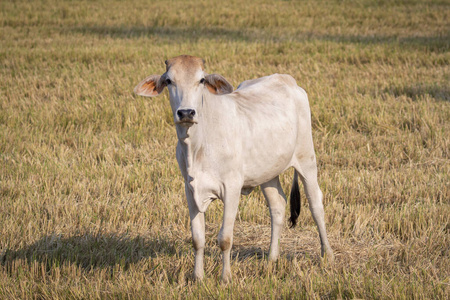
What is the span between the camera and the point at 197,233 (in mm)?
3725

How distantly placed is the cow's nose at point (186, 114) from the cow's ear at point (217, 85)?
412mm

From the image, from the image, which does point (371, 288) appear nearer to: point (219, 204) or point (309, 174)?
point (309, 174)

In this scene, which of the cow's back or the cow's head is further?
the cow's back

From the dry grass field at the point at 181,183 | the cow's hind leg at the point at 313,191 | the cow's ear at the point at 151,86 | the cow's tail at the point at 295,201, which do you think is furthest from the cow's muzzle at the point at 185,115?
the cow's tail at the point at 295,201

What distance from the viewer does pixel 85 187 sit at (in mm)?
5449

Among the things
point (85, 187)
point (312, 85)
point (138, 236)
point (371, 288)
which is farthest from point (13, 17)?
point (371, 288)

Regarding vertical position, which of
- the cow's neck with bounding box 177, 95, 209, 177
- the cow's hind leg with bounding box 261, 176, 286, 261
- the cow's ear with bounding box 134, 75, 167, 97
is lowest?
the cow's hind leg with bounding box 261, 176, 286, 261

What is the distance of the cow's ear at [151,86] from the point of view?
3.46 meters

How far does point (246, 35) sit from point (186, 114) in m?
12.4

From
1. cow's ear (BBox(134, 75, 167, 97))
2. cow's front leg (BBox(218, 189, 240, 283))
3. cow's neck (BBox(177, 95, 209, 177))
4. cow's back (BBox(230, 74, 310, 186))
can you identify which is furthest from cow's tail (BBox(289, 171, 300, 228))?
cow's ear (BBox(134, 75, 167, 97))

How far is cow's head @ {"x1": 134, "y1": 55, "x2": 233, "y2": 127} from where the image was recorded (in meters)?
3.10

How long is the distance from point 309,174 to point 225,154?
1.03m

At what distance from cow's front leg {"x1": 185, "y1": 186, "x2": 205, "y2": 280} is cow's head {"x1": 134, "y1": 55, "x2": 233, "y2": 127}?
68 cm

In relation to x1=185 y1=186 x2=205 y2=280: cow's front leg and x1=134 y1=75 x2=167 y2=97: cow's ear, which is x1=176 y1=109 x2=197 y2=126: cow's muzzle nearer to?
x1=134 y1=75 x2=167 y2=97: cow's ear
